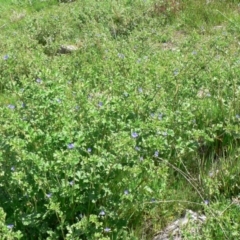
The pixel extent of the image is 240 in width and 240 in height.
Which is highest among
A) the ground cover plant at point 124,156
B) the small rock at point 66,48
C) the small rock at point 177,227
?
the ground cover plant at point 124,156

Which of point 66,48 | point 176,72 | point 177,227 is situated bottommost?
point 66,48

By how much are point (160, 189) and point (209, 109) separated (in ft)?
4.82

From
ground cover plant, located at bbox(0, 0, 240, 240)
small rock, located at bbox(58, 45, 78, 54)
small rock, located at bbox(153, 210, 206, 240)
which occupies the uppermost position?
ground cover plant, located at bbox(0, 0, 240, 240)

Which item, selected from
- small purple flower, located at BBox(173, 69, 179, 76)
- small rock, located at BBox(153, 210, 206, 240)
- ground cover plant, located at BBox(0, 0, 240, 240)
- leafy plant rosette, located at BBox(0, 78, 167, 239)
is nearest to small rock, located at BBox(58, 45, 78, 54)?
ground cover plant, located at BBox(0, 0, 240, 240)

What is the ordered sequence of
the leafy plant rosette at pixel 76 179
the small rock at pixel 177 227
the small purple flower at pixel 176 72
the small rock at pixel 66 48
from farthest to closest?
the small rock at pixel 66 48
the small purple flower at pixel 176 72
the small rock at pixel 177 227
the leafy plant rosette at pixel 76 179

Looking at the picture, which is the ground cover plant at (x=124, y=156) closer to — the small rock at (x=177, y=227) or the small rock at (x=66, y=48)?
the small rock at (x=177, y=227)

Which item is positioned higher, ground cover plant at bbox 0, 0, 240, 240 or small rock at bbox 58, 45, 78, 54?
ground cover plant at bbox 0, 0, 240, 240

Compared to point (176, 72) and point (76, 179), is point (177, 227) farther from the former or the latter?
point (176, 72)

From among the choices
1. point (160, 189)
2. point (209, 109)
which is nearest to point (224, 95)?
point (209, 109)

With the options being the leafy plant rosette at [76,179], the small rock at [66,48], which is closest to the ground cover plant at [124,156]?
the leafy plant rosette at [76,179]

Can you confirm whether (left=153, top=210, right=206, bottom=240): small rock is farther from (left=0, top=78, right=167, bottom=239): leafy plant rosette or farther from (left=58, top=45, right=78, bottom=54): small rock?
(left=58, top=45, right=78, bottom=54): small rock

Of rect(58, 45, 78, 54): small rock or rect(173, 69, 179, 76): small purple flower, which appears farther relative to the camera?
rect(58, 45, 78, 54): small rock

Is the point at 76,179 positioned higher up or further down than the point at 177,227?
higher up

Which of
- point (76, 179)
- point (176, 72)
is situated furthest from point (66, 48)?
point (76, 179)
